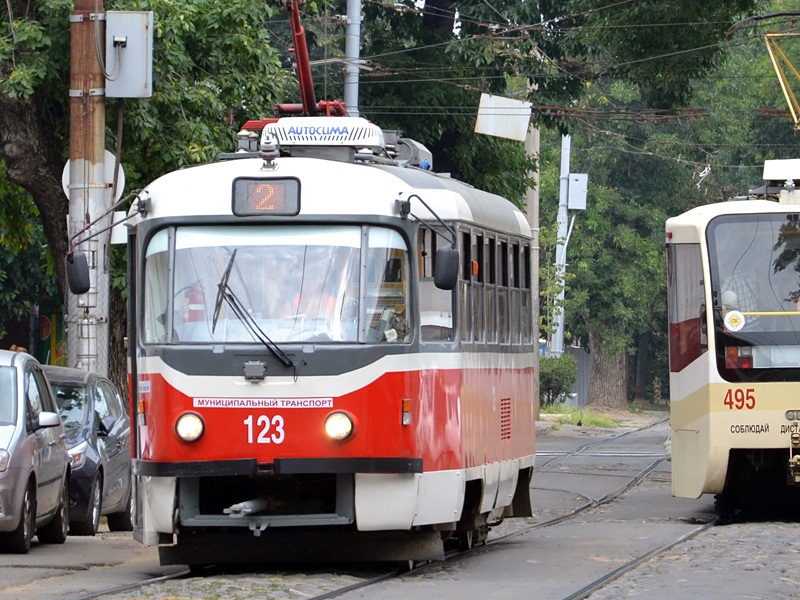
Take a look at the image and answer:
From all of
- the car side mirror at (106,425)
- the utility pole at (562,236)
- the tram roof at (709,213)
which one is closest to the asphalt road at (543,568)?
the car side mirror at (106,425)

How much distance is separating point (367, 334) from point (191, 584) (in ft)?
6.34

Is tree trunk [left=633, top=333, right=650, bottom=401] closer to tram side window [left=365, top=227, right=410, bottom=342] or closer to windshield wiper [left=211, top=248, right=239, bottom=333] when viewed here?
tram side window [left=365, top=227, right=410, bottom=342]

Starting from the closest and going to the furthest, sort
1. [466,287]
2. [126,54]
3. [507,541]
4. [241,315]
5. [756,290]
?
1. [241,315]
2. [466,287]
3. [507,541]
4. [756,290]
5. [126,54]

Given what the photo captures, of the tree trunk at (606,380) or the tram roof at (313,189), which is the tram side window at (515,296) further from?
the tree trunk at (606,380)

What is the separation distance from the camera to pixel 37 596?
10695mm

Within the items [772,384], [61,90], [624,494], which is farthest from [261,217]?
[624,494]

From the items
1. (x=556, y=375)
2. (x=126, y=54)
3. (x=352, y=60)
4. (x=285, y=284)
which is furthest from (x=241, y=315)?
(x=556, y=375)

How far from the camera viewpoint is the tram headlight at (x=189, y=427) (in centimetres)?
1150

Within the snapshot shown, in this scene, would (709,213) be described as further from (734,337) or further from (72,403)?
(72,403)

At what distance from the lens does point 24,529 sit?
13648mm

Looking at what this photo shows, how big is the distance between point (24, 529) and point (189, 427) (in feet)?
9.01

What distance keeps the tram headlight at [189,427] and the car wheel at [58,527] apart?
3.80 metres

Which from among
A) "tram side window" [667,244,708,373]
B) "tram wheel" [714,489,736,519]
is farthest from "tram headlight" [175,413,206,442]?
"tram wheel" [714,489,736,519]

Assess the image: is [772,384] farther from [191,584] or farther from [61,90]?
[61,90]
